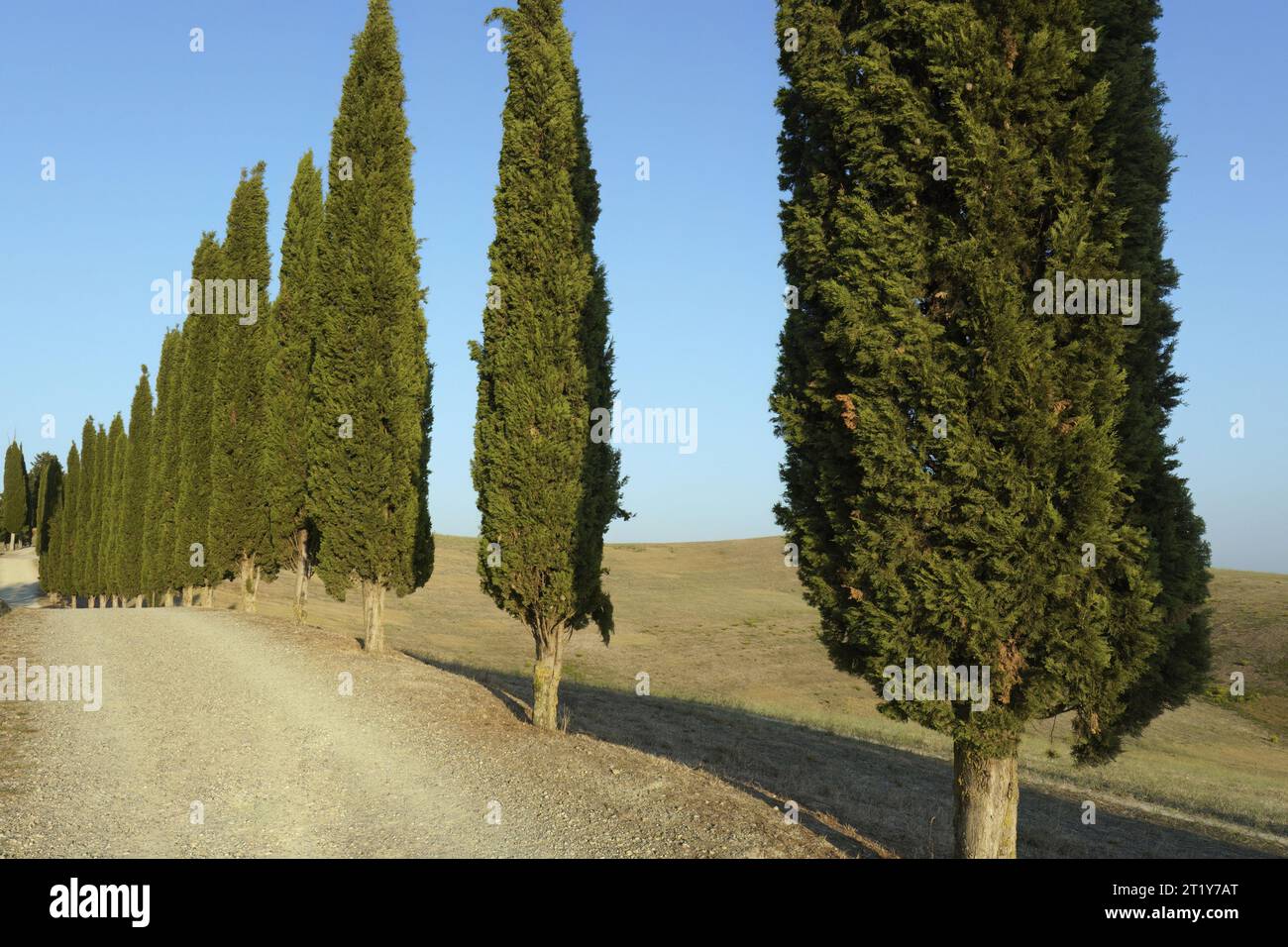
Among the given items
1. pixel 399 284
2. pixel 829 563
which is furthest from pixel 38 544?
pixel 829 563

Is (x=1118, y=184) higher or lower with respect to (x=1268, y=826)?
higher

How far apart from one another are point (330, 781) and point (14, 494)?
98.6 metres

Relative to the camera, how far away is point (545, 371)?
555 inches

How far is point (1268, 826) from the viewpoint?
50.1 ft

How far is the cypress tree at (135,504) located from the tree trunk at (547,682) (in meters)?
37.1

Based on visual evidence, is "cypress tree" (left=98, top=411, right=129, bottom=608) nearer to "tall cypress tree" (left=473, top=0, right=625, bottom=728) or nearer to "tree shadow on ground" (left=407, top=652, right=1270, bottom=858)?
"tree shadow on ground" (left=407, top=652, right=1270, bottom=858)

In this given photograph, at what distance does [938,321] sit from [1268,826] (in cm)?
1364

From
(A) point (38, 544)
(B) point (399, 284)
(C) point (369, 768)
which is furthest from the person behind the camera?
(A) point (38, 544)

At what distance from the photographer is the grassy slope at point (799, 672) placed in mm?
19109

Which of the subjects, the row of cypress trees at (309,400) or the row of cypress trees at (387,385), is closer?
the row of cypress trees at (387,385)

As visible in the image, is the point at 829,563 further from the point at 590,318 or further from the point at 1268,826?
the point at 1268,826

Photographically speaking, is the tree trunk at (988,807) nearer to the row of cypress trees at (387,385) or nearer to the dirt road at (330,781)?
the dirt road at (330,781)

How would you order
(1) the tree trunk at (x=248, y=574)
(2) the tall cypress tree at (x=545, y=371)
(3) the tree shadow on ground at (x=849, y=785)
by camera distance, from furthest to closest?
(1) the tree trunk at (x=248, y=574) → (2) the tall cypress tree at (x=545, y=371) → (3) the tree shadow on ground at (x=849, y=785)

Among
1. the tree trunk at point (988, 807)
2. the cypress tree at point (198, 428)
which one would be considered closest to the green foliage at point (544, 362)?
the tree trunk at point (988, 807)
